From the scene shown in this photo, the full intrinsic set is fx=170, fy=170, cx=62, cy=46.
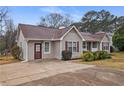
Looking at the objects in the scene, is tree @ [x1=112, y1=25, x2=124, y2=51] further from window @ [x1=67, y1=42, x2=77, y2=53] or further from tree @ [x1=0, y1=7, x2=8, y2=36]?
tree @ [x1=0, y1=7, x2=8, y2=36]

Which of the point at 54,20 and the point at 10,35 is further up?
the point at 54,20

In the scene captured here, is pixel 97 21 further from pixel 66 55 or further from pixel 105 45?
pixel 66 55

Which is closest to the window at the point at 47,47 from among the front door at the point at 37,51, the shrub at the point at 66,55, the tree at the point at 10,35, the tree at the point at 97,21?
the front door at the point at 37,51

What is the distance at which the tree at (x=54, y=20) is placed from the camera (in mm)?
25798

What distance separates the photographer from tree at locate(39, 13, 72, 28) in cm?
2580

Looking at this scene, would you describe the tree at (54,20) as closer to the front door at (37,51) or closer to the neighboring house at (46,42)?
the neighboring house at (46,42)

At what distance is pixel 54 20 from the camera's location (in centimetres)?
2711

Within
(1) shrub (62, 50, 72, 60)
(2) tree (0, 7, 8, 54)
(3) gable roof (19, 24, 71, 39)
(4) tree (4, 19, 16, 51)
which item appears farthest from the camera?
(4) tree (4, 19, 16, 51)

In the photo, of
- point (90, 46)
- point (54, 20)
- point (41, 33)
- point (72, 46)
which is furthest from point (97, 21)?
point (41, 33)

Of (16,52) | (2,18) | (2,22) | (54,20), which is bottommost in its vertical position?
(16,52)

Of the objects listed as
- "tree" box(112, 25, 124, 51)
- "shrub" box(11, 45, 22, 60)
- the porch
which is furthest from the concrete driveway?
"tree" box(112, 25, 124, 51)

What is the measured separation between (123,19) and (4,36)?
22834 mm
